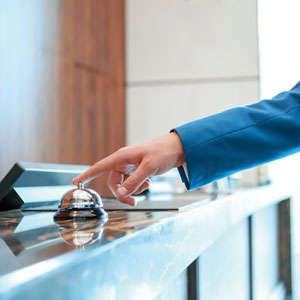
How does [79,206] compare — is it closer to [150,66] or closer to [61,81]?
[61,81]

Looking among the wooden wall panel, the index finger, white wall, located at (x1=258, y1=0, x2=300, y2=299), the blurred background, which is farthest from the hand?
white wall, located at (x1=258, y1=0, x2=300, y2=299)

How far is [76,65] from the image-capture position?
16.0 feet

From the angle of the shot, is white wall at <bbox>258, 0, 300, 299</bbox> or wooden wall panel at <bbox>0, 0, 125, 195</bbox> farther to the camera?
white wall at <bbox>258, 0, 300, 299</bbox>

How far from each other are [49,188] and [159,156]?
2.20 feet

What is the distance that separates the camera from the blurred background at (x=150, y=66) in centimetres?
454

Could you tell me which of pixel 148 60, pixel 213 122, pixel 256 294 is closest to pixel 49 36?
pixel 148 60

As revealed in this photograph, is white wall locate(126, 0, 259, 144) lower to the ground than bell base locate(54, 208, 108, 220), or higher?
higher

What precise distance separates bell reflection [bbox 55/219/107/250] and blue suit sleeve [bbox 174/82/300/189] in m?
0.20

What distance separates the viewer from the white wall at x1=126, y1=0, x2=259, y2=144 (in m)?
5.84

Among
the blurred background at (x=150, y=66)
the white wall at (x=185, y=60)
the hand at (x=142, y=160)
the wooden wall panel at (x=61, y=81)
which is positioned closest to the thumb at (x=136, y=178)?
the hand at (x=142, y=160)

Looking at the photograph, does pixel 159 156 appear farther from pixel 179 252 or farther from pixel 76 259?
pixel 76 259

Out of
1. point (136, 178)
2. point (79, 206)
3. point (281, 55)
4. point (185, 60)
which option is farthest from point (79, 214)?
point (185, 60)

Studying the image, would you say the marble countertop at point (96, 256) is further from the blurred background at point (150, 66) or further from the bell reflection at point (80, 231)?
the blurred background at point (150, 66)

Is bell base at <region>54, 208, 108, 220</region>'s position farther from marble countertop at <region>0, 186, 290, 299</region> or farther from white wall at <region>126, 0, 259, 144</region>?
white wall at <region>126, 0, 259, 144</region>
